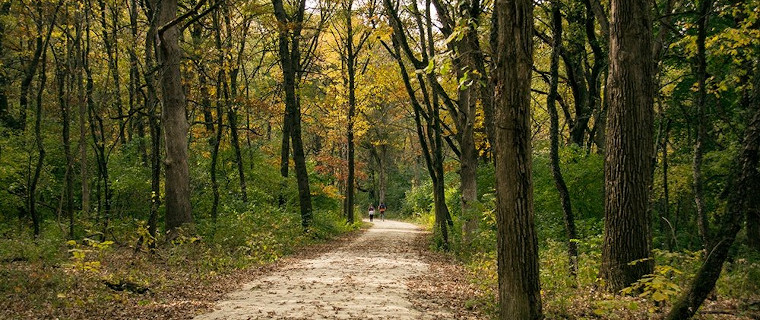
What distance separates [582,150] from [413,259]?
18.9ft

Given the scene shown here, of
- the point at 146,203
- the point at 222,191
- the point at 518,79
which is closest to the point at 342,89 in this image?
the point at 222,191

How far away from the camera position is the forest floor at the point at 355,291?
655 centimetres

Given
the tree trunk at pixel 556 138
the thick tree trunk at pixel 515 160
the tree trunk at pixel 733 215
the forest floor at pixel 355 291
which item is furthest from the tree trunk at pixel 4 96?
the tree trunk at pixel 733 215

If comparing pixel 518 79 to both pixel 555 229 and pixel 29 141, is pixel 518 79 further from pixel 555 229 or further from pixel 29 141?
pixel 29 141

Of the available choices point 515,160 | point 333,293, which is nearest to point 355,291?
point 333,293

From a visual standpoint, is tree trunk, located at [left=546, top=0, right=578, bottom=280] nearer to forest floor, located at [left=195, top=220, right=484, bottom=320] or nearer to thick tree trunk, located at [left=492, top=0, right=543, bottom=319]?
forest floor, located at [left=195, top=220, right=484, bottom=320]

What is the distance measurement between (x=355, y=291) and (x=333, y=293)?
1.32 ft

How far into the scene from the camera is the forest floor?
6.55 meters

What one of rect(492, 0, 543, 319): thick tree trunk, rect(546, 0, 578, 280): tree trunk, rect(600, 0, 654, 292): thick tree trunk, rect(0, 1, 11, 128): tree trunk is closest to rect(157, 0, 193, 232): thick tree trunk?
rect(546, 0, 578, 280): tree trunk

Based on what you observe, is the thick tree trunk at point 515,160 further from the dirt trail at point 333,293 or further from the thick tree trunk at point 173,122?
the thick tree trunk at point 173,122

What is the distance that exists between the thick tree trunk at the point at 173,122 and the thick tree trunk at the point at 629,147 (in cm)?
923

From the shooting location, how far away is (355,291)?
26.5ft

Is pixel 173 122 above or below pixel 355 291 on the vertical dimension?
above

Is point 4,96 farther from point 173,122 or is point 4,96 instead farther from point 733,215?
point 733,215
